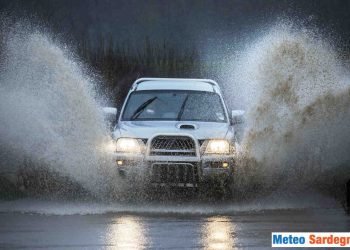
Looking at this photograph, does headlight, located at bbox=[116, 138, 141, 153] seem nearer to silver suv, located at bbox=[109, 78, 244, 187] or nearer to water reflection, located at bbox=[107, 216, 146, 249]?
silver suv, located at bbox=[109, 78, 244, 187]

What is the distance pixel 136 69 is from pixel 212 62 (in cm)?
209

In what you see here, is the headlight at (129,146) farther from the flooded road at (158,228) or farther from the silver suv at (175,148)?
the flooded road at (158,228)

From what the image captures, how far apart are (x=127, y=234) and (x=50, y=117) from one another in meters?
7.31

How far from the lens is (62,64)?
2172cm

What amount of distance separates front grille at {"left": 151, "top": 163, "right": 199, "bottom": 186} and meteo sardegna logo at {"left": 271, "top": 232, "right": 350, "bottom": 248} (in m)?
4.05

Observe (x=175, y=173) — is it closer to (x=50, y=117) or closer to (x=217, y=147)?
(x=217, y=147)

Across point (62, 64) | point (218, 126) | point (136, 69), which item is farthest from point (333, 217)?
point (136, 69)

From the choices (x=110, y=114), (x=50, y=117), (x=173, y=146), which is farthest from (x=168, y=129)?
(x=50, y=117)

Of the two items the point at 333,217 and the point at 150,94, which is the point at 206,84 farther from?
the point at 333,217

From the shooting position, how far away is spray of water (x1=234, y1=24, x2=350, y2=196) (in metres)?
19.8

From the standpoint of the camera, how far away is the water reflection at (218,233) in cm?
1279

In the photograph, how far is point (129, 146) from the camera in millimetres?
17953

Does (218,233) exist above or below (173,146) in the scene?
below

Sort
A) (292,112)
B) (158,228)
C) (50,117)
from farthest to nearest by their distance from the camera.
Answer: (292,112), (50,117), (158,228)
